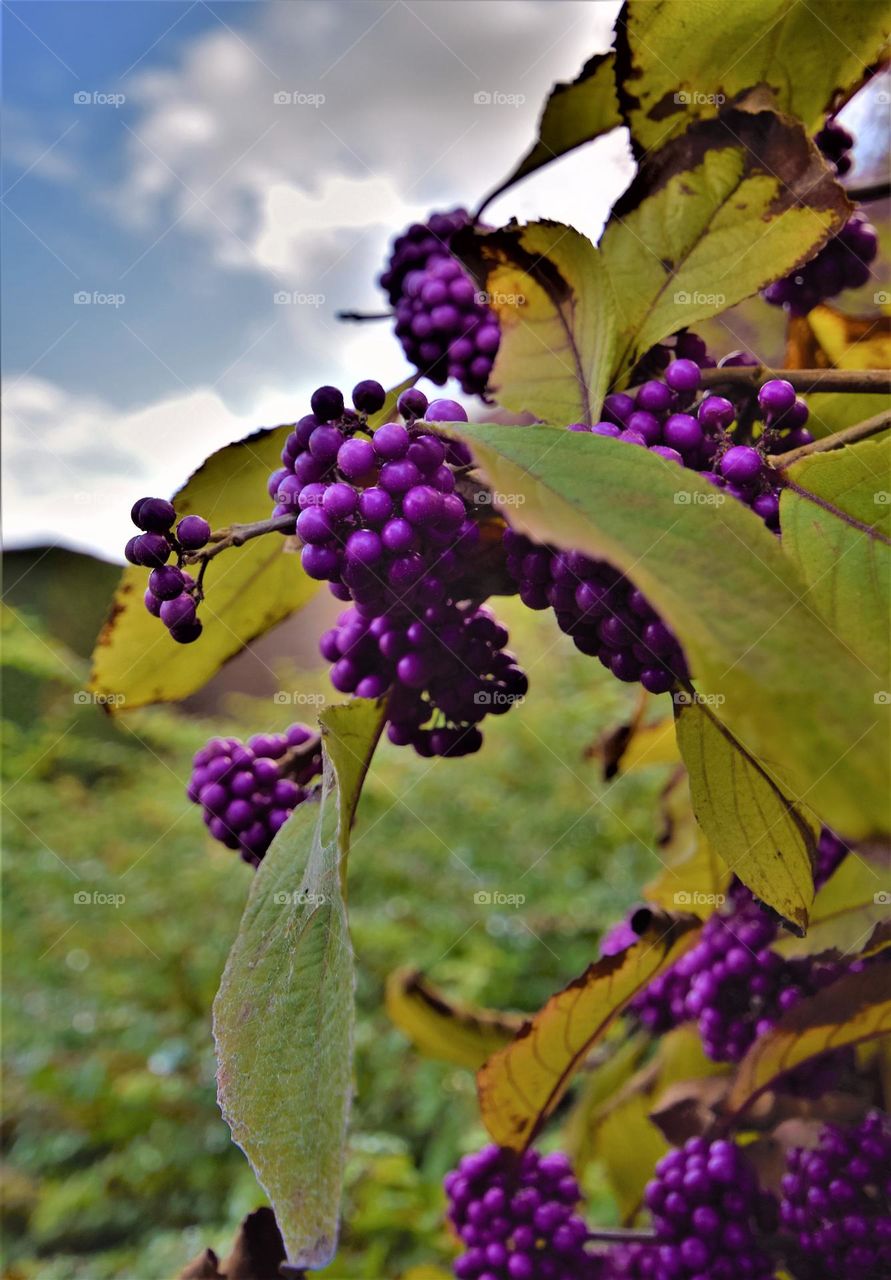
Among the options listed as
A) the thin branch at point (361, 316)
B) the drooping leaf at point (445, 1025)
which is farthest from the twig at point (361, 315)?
the drooping leaf at point (445, 1025)

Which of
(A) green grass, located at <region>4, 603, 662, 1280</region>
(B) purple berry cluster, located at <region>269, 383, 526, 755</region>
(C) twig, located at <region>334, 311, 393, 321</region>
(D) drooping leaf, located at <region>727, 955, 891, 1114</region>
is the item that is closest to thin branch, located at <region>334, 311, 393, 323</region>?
(C) twig, located at <region>334, 311, 393, 321</region>

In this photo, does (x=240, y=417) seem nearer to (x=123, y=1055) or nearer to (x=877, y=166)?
(x=877, y=166)

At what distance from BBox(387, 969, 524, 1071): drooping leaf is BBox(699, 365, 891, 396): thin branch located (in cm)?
45

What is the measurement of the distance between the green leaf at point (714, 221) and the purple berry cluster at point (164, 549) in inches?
6.4

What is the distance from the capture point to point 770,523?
0.32 metres

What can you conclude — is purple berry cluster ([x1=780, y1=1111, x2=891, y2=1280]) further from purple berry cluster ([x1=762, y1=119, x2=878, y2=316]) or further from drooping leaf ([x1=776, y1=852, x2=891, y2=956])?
purple berry cluster ([x1=762, y1=119, x2=878, y2=316])

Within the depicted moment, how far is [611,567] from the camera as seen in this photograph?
0.96 feet

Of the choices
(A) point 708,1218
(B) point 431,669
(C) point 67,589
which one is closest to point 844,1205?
(A) point 708,1218

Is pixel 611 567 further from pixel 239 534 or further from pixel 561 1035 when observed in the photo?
pixel 561 1035

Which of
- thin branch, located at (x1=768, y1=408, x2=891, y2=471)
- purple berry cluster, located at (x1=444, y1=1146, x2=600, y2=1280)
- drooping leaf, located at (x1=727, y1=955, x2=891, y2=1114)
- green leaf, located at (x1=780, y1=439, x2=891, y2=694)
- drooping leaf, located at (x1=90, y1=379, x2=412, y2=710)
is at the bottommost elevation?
purple berry cluster, located at (x1=444, y1=1146, x2=600, y2=1280)

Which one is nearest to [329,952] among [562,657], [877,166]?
[877,166]

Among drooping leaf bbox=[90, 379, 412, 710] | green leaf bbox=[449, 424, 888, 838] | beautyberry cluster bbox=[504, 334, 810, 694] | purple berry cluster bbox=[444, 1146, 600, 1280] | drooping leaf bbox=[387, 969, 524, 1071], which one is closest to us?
green leaf bbox=[449, 424, 888, 838]

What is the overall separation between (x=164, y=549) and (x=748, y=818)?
0.67ft

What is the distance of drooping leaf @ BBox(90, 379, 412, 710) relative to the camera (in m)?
A: 0.42
